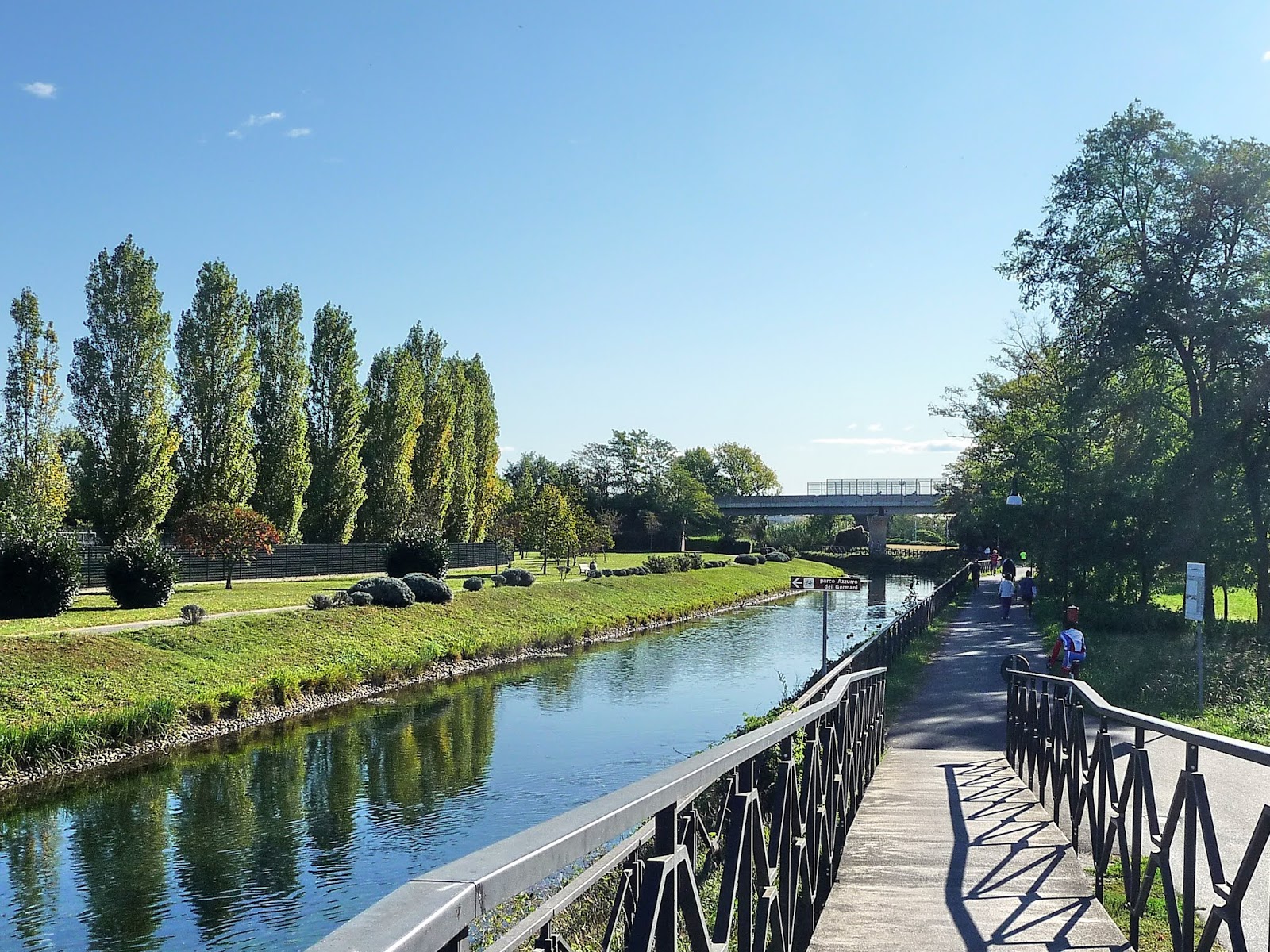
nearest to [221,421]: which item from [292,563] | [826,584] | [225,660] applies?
[292,563]

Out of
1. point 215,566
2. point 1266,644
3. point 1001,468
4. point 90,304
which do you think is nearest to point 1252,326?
point 1266,644

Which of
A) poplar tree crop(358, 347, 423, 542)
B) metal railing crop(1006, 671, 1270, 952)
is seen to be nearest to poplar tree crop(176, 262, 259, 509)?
poplar tree crop(358, 347, 423, 542)

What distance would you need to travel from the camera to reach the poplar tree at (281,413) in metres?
47.6

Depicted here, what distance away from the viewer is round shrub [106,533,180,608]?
91.6 feet

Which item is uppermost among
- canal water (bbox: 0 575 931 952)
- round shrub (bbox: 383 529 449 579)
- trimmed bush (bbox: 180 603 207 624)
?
round shrub (bbox: 383 529 449 579)

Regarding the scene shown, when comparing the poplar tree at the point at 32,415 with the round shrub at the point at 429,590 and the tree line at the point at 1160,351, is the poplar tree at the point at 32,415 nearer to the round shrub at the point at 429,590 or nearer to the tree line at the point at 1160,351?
the round shrub at the point at 429,590

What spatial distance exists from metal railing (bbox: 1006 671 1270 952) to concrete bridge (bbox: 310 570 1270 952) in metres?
0.02

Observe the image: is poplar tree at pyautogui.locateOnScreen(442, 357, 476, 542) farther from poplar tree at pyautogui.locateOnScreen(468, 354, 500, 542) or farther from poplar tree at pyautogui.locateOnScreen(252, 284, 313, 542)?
poplar tree at pyautogui.locateOnScreen(252, 284, 313, 542)

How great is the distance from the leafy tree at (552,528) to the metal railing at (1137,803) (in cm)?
4588

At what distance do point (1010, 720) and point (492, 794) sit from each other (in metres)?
7.94

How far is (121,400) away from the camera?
4006 centimetres

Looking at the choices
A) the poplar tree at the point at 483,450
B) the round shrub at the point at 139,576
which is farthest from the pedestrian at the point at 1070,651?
the poplar tree at the point at 483,450

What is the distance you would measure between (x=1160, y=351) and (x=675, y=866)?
99.7ft

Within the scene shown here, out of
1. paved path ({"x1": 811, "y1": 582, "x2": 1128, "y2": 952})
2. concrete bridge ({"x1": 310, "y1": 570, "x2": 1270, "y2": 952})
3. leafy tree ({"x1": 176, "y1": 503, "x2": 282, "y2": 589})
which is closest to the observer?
concrete bridge ({"x1": 310, "y1": 570, "x2": 1270, "y2": 952})
